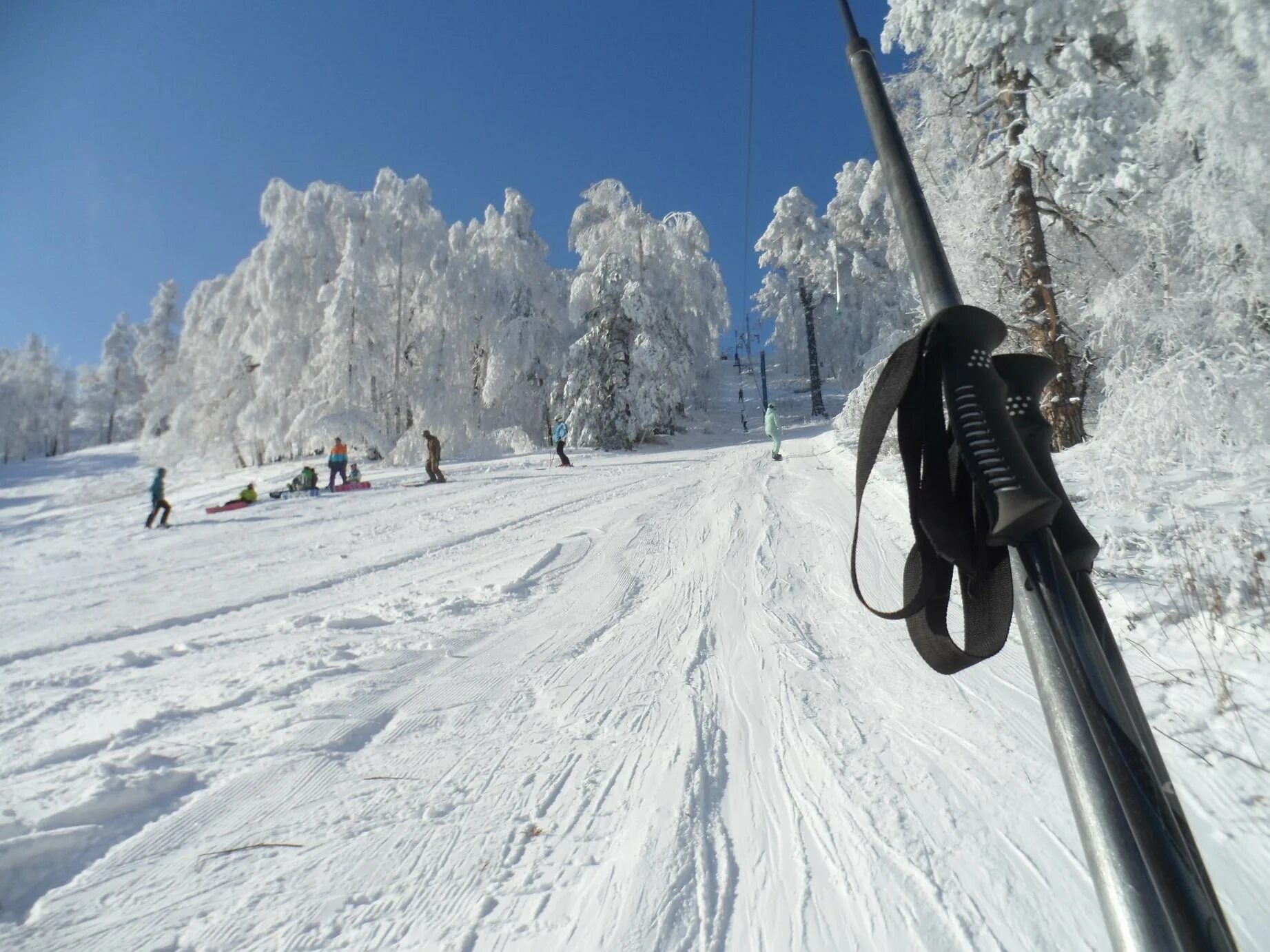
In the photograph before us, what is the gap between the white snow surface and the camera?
1.71 m

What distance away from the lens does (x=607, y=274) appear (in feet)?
77.4

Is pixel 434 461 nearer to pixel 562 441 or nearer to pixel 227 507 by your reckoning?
pixel 562 441

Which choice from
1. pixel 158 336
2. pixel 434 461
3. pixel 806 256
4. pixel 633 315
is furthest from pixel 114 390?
pixel 806 256

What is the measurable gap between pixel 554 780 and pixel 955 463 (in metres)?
2.05

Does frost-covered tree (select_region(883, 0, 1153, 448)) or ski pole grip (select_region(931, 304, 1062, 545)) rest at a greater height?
frost-covered tree (select_region(883, 0, 1153, 448))

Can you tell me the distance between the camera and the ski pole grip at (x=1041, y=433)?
90 centimetres

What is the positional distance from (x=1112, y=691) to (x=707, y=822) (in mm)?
1718

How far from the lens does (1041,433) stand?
0.96m

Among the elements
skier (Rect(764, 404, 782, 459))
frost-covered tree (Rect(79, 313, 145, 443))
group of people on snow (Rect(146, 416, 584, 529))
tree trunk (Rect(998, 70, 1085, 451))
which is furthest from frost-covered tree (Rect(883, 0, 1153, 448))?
frost-covered tree (Rect(79, 313, 145, 443))

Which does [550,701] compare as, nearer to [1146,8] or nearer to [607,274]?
[1146,8]

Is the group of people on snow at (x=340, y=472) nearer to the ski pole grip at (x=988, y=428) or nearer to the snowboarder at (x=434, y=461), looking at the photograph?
the snowboarder at (x=434, y=461)

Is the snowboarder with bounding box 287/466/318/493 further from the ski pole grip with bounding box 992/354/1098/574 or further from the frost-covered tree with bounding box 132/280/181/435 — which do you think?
the frost-covered tree with bounding box 132/280/181/435

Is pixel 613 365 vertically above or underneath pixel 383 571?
above

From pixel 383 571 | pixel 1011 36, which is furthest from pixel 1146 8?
pixel 383 571
